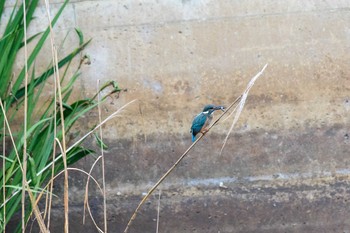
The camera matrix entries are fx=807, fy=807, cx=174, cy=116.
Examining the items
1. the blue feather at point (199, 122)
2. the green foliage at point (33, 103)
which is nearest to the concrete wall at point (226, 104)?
the green foliage at point (33, 103)

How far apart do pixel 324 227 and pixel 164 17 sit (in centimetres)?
119

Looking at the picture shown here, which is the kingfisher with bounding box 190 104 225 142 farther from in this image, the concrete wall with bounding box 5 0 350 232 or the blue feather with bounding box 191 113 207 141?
the concrete wall with bounding box 5 0 350 232

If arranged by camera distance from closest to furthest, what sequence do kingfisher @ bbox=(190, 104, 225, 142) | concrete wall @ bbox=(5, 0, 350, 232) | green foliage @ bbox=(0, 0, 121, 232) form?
kingfisher @ bbox=(190, 104, 225, 142)
green foliage @ bbox=(0, 0, 121, 232)
concrete wall @ bbox=(5, 0, 350, 232)

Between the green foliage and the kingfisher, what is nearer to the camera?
the kingfisher

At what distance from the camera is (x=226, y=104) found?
359 cm

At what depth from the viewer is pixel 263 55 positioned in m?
3.56

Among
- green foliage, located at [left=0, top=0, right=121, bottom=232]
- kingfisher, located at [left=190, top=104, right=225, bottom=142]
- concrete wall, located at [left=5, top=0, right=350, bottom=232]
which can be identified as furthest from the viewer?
concrete wall, located at [left=5, top=0, right=350, bottom=232]

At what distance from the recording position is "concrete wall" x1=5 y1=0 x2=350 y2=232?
140 inches

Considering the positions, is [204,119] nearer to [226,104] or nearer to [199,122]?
[199,122]

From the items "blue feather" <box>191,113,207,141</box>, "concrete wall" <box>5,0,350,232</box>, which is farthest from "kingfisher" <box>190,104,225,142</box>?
"concrete wall" <box>5,0,350,232</box>

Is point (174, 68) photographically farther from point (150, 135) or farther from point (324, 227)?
point (324, 227)

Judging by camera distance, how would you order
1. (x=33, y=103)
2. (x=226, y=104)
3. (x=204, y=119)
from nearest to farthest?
(x=204, y=119) < (x=33, y=103) < (x=226, y=104)

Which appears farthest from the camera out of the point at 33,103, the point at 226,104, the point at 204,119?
the point at 226,104

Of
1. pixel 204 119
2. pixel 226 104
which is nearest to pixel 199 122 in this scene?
pixel 204 119
